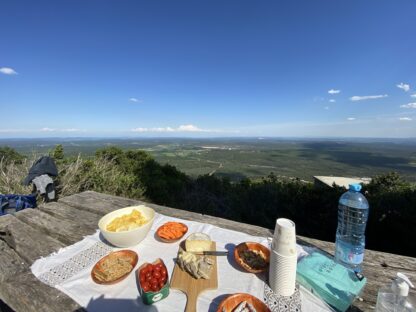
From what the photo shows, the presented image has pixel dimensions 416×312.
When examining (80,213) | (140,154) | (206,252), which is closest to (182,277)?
(206,252)

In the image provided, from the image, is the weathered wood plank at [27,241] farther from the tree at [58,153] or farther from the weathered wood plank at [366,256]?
the tree at [58,153]

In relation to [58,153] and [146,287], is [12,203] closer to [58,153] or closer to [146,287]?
[146,287]

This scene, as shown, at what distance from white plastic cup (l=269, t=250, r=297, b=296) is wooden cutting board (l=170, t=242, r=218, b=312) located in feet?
0.94

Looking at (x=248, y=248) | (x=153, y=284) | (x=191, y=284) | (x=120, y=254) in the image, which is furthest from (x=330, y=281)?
(x=120, y=254)

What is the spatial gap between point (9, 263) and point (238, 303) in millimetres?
1404

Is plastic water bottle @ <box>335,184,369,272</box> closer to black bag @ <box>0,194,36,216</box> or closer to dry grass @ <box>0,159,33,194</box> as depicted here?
black bag @ <box>0,194,36,216</box>

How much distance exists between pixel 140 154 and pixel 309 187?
5658 millimetres

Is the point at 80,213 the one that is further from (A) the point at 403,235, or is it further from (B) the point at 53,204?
(A) the point at 403,235

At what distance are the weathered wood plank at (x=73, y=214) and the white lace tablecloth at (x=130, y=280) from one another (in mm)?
286

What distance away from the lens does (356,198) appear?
129 centimetres

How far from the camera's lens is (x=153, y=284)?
0.94 meters

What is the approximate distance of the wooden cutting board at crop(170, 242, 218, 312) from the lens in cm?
92

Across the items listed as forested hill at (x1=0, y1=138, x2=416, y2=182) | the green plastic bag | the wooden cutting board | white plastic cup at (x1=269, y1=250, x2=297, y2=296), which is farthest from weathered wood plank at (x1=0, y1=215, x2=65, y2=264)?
forested hill at (x1=0, y1=138, x2=416, y2=182)

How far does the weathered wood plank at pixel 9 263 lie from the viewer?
1.14 metres
